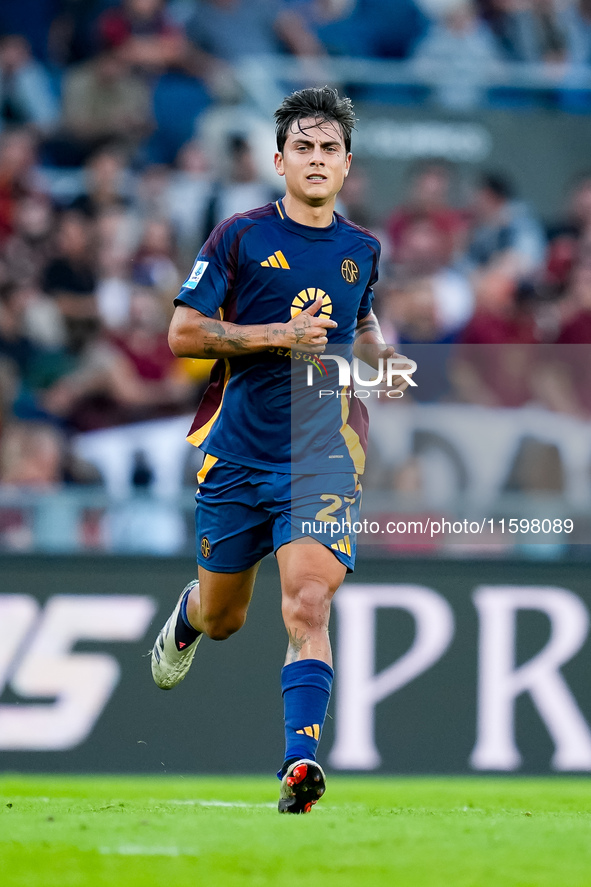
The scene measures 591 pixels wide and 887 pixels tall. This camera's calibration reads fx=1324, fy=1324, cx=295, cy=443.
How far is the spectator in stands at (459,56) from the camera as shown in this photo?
12109mm

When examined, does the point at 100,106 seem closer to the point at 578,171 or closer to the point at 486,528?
the point at 578,171

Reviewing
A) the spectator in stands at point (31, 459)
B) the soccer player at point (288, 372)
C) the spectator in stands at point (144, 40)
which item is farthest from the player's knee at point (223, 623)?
the spectator in stands at point (144, 40)

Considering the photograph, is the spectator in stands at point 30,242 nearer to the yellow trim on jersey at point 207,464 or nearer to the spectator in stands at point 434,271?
the spectator in stands at point 434,271

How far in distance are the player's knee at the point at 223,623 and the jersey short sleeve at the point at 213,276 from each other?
127 cm

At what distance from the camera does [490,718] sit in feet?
26.4

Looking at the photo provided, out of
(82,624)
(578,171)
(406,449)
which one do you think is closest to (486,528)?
(406,449)

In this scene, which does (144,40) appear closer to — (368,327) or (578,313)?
(578,313)

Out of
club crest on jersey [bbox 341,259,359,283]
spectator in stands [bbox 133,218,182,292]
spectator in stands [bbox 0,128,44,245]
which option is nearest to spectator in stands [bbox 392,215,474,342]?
spectator in stands [bbox 133,218,182,292]

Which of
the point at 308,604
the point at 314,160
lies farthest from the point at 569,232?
the point at 308,604

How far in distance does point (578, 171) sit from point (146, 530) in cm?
617

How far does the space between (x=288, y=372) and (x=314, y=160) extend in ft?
2.59

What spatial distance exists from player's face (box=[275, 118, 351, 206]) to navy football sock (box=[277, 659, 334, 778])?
171 centimetres

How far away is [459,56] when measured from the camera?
12461 millimetres

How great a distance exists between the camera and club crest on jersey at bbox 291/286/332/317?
4.93m
